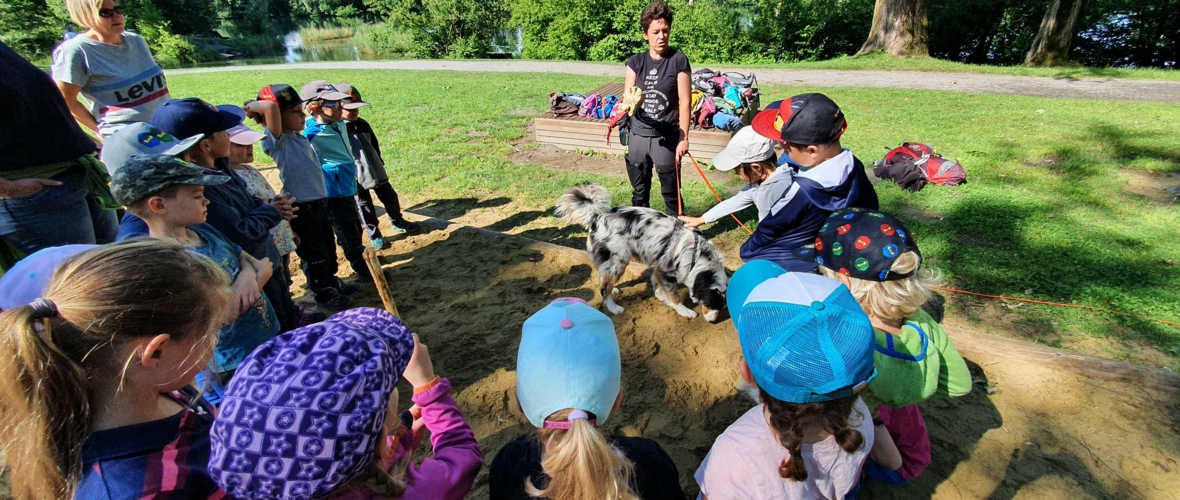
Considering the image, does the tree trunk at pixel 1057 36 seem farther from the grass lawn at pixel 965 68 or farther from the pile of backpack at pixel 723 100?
the pile of backpack at pixel 723 100

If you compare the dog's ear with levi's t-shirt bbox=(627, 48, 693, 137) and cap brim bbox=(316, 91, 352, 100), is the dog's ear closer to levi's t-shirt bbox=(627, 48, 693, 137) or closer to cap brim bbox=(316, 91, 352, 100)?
levi's t-shirt bbox=(627, 48, 693, 137)

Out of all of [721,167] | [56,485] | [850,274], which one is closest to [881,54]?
[721,167]

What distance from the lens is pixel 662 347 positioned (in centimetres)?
398

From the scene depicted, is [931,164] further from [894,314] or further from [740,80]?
[894,314]

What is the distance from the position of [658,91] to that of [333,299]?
3.63 meters

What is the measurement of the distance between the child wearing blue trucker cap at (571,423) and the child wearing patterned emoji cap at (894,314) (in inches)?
39.0

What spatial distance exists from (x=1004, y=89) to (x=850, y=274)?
13.8m

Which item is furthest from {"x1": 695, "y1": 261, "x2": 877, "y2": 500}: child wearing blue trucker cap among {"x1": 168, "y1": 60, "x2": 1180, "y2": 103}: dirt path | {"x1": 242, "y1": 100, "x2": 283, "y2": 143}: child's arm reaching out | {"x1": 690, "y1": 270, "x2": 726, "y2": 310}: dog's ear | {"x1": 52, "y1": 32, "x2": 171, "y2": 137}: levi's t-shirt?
{"x1": 168, "y1": 60, "x2": 1180, "y2": 103}: dirt path

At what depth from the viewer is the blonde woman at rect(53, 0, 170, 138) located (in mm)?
3578

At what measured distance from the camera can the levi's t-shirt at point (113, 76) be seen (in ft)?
11.8

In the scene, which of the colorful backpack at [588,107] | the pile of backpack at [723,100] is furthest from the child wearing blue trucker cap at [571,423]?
the colorful backpack at [588,107]

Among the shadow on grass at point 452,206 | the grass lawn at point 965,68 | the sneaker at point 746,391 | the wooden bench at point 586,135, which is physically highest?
the grass lawn at point 965,68

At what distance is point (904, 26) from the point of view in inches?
668

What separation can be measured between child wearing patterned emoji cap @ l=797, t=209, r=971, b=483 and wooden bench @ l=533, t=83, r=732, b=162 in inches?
233
